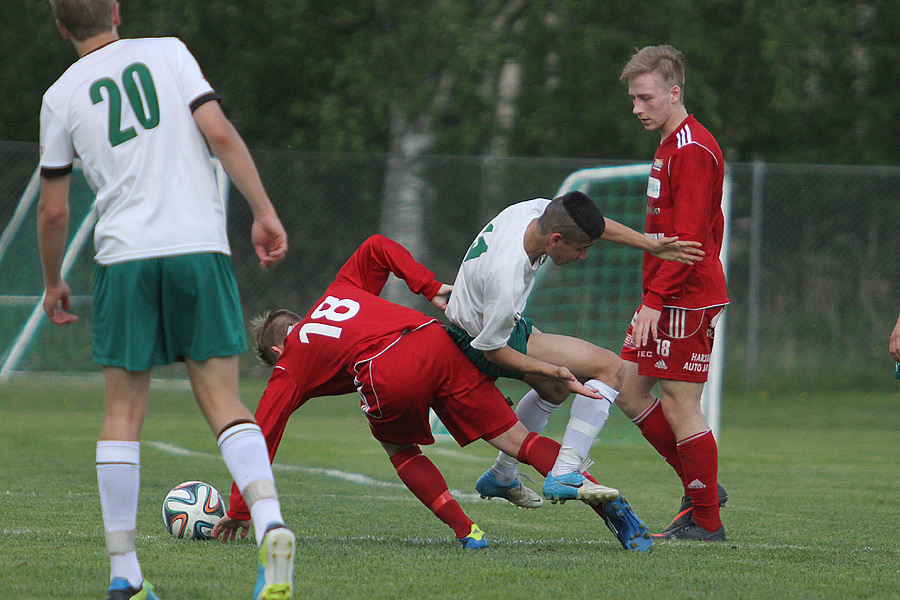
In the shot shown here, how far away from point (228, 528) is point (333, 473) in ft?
8.78

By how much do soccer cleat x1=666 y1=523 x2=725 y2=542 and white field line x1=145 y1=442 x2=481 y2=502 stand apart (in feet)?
5.24

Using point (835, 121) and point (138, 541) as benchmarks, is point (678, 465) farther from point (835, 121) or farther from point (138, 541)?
point (835, 121)

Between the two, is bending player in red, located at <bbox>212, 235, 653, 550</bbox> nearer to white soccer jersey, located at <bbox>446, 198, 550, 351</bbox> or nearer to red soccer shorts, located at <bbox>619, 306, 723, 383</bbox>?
white soccer jersey, located at <bbox>446, 198, 550, 351</bbox>

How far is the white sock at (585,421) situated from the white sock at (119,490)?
1.73m

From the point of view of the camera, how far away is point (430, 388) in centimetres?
446

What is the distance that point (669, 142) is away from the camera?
15.8 feet

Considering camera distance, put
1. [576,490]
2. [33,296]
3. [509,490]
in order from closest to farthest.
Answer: [576,490] < [509,490] < [33,296]

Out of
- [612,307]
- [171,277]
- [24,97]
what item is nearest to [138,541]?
[171,277]

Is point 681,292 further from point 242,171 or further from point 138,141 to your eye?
point 138,141

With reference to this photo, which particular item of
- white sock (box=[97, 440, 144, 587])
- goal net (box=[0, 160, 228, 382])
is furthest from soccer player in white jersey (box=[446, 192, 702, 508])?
goal net (box=[0, 160, 228, 382])

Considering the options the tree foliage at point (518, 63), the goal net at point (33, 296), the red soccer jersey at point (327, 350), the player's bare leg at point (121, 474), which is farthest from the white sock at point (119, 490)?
the tree foliage at point (518, 63)

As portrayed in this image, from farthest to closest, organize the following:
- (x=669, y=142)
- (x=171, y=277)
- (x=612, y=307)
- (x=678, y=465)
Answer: (x=612, y=307) → (x=678, y=465) → (x=669, y=142) → (x=171, y=277)

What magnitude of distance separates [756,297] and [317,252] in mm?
5436

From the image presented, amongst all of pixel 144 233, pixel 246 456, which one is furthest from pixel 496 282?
pixel 144 233
